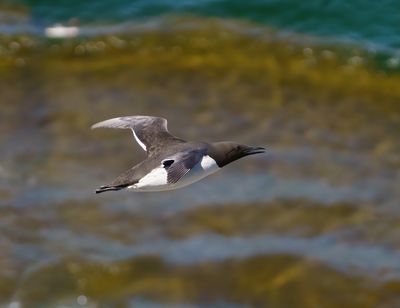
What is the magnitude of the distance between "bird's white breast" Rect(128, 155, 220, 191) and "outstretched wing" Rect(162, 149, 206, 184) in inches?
2.4

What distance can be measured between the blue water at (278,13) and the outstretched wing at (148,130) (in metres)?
5.06

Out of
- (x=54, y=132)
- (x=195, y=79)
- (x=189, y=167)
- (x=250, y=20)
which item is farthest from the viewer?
(x=250, y=20)

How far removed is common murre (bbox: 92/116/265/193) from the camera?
6.84 metres

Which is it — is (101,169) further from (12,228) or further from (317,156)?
(317,156)

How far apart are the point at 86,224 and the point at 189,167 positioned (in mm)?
2383

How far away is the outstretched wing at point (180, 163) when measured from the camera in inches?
259

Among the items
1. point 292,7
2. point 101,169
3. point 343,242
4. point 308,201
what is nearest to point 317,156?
point 308,201

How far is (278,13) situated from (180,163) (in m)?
6.85

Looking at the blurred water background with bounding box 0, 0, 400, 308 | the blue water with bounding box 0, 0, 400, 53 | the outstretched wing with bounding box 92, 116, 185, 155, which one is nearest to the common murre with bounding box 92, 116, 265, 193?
the outstretched wing with bounding box 92, 116, 185, 155

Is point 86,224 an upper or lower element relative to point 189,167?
lower

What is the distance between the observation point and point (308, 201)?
9.15m

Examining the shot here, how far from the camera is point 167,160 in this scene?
6953 mm

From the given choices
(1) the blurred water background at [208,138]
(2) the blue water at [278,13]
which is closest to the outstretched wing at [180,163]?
(1) the blurred water background at [208,138]

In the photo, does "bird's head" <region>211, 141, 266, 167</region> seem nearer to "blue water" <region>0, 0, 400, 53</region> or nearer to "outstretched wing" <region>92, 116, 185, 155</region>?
"outstretched wing" <region>92, 116, 185, 155</region>
